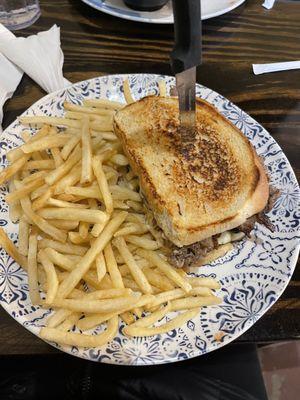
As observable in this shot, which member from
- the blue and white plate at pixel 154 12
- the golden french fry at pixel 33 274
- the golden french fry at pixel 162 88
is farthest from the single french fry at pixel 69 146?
the blue and white plate at pixel 154 12

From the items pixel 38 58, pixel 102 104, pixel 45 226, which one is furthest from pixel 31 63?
pixel 45 226

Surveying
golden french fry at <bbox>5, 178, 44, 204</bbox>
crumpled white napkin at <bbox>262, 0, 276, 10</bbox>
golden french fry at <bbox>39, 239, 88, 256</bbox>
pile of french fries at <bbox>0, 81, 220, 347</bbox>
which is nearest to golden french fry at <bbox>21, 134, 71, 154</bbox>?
pile of french fries at <bbox>0, 81, 220, 347</bbox>

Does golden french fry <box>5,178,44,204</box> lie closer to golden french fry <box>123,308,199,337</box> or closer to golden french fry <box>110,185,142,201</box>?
golden french fry <box>110,185,142,201</box>

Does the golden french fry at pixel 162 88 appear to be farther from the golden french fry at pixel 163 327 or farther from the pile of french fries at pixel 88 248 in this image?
the golden french fry at pixel 163 327

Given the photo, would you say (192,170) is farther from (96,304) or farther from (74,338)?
Result: (74,338)

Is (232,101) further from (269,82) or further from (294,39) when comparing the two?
(294,39)
